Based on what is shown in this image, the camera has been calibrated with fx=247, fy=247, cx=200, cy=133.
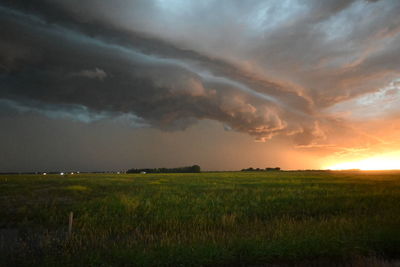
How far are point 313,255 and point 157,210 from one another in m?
11.3

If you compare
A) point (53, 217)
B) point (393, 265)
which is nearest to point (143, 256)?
point (393, 265)

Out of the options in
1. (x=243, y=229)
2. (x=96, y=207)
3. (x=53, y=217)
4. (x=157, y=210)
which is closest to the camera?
(x=243, y=229)

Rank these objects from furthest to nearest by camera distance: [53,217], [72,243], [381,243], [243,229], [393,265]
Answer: [53,217], [243,229], [72,243], [381,243], [393,265]

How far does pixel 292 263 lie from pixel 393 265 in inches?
118

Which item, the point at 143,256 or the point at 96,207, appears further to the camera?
the point at 96,207

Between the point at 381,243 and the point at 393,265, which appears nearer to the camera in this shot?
the point at 393,265

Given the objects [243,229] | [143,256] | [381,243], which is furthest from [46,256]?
[381,243]

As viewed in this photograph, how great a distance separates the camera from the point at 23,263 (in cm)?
812

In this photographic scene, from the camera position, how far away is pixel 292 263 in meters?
8.52

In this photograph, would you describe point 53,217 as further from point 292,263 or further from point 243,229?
point 292,263

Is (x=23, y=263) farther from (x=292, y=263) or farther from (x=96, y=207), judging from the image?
(x=96, y=207)

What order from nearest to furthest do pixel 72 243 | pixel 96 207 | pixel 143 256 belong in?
pixel 143 256, pixel 72 243, pixel 96 207

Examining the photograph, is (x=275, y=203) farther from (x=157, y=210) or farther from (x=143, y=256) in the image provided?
(x=143, y=256)

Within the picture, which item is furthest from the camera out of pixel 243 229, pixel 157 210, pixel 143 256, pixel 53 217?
pixel 157 210
